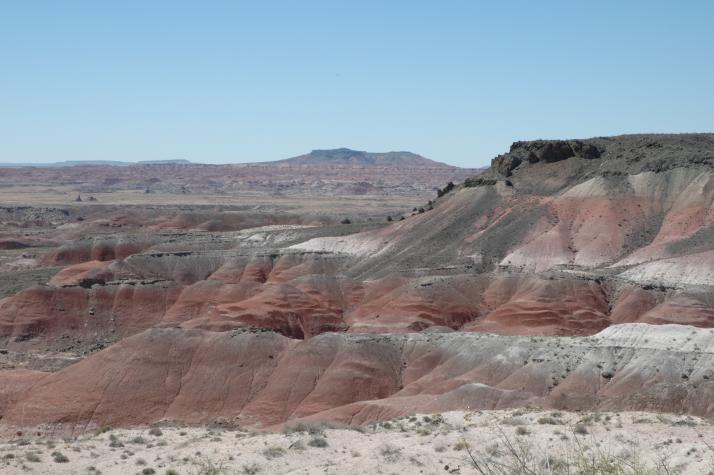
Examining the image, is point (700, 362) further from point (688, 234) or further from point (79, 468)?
point (688, 234)

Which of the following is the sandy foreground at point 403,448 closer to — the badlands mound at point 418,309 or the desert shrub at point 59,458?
the desert shrub at point 59,458

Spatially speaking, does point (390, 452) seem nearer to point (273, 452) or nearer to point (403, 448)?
point (403, 448)

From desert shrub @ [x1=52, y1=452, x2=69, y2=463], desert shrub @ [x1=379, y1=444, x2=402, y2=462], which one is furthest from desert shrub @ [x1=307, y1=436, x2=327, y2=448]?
desert shrub @ [x1=52, y1=452, x2=69, y2=463]

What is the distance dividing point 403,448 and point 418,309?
4335 cm

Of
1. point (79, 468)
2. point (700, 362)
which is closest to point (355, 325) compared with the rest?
point (700, 362)

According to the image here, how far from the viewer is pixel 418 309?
66.8m

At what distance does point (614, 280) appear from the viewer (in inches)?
2608

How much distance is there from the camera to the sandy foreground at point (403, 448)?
21.6 m

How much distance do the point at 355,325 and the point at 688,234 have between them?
92.8 feet

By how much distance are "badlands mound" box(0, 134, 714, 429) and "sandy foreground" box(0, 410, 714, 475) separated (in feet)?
29.7

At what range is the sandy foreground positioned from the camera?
21.6m

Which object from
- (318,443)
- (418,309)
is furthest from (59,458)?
(418,309)

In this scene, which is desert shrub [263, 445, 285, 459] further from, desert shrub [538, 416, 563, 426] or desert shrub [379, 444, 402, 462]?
desert shrub [538, 416, 563, 426]

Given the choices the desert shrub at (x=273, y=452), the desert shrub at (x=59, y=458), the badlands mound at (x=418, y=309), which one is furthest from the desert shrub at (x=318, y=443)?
the badlands mound at (x=418, y=309)
